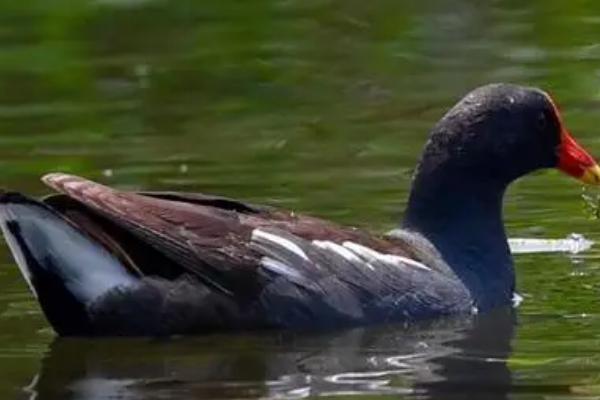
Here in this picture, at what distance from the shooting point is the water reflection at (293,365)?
876 centimetres

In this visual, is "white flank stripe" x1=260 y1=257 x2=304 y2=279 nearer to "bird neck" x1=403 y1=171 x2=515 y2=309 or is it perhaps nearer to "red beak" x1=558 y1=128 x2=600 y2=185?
"bird neck" x1=403 y1=171 x2=515 y2=309

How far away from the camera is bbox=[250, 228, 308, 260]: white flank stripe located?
966cm

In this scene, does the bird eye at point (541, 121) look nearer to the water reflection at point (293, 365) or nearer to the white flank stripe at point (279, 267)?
the water reflection at point (293, 365)

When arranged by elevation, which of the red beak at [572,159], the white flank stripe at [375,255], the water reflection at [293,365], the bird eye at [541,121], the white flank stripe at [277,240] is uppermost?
the bird eye at [541,121]

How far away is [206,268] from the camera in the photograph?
31.5 ft

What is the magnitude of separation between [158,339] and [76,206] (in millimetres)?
574

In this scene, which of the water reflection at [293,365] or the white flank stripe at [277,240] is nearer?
the water reflection at [293,365]

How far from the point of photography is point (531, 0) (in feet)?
55.9

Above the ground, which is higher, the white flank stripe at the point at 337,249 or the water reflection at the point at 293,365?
the white flank stripe at the point at 337,249

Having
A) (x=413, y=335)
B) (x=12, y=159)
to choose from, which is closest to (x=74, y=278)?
(x=413, y=335)

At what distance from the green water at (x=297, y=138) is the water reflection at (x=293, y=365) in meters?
0.01

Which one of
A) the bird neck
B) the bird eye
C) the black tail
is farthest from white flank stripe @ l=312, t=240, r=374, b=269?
the bird eye

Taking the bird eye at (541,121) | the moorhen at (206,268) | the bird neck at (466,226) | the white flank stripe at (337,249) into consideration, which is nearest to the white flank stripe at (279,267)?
the moorhen at (206,268)

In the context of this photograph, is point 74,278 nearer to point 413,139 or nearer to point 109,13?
point 413,139
